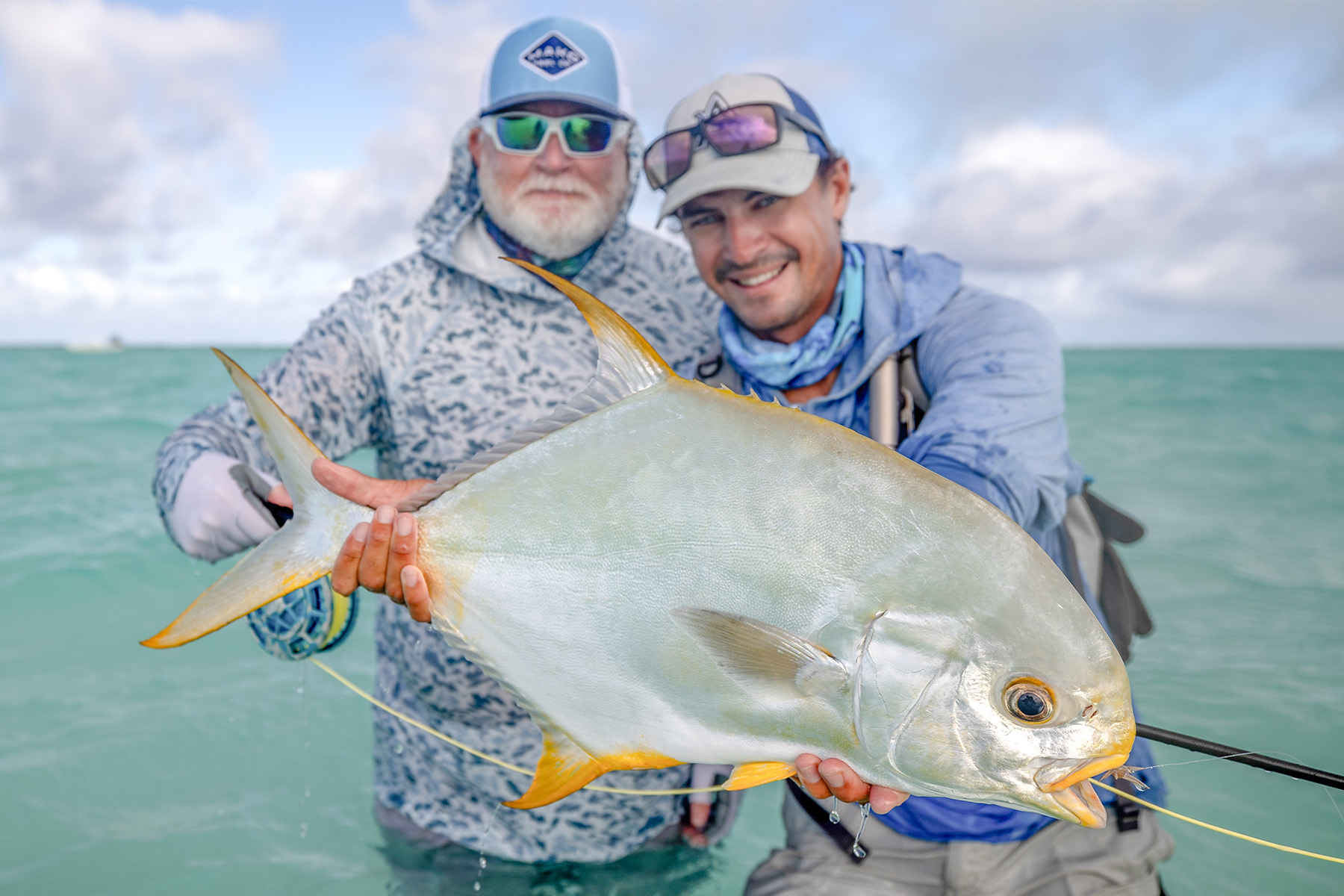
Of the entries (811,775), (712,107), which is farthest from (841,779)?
(712,107)

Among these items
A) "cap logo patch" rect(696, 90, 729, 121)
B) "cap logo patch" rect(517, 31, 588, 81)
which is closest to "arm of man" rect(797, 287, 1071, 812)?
"cap logo patch" rect(696, 90, 729, 121)

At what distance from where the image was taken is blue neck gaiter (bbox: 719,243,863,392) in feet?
7.15

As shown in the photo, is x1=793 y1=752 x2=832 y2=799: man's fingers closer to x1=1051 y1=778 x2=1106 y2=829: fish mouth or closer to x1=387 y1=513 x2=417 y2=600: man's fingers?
x1=1051 y1=778 x2=1106 y2=829: fish mouth

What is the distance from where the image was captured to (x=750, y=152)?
7.43 feet

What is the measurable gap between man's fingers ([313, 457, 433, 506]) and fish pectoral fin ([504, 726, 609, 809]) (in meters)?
0.53

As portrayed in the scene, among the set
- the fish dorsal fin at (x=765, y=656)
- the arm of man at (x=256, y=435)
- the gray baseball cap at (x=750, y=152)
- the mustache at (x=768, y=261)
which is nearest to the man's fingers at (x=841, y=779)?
the fish dorsal fin at (x=765, y=656)

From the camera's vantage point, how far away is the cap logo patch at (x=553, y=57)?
2541mm

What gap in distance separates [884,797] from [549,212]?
1.89m

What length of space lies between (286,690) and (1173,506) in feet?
35.6

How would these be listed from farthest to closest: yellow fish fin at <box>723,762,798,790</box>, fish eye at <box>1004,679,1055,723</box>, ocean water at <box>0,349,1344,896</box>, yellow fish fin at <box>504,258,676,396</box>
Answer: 1. ocean water at <box>0,349,1344,896</box>
2. yellow fish fin at <box>504,258,676,396</box>
3. yellow fish fin at <box>723,762,798,790</box>
4. fish eye at <box>1004,679,1055,723</box>

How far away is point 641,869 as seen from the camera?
295 centimetres

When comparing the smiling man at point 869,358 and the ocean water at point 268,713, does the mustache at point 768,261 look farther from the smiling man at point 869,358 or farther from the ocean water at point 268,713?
the ocean water at point 268,713

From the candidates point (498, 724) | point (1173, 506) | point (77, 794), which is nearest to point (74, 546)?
point (77, 794)

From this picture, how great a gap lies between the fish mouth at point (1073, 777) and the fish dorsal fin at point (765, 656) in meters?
0.31
